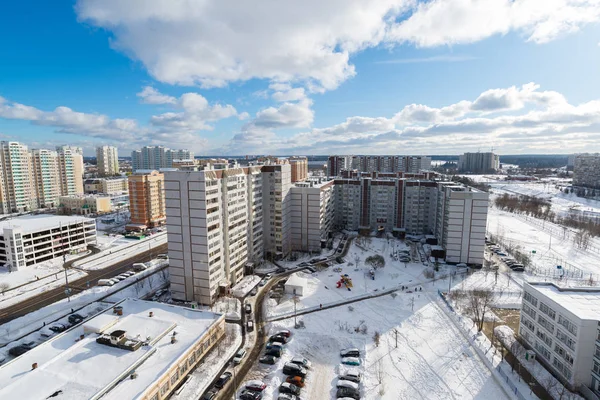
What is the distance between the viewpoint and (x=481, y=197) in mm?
55156

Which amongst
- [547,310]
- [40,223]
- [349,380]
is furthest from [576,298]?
[40,223]

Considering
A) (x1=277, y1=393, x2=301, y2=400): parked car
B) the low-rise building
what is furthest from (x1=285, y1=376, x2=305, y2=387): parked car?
the low-rise building

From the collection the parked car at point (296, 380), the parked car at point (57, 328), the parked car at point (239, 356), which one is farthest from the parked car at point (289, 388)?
the parked car at point (57, 328)

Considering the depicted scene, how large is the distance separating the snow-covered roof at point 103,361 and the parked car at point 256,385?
20.7ft

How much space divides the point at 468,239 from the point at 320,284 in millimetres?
27964

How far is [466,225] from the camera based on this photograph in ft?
186

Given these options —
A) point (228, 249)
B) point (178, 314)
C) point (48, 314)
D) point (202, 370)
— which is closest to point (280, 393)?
point (202, 370)

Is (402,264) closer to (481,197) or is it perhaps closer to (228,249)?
(481,197)

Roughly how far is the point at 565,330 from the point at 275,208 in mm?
42525

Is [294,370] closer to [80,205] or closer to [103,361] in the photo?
[103,361]

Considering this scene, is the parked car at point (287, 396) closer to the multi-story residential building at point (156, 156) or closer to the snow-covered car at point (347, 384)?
the snow-covered car at point (347, 384)

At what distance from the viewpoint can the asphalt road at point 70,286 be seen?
41562 mm

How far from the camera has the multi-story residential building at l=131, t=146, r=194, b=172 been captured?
192 meters

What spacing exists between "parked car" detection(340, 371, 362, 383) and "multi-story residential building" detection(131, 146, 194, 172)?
181 m
